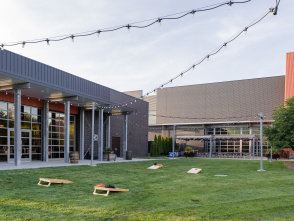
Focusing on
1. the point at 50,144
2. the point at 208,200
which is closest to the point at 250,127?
the point at 50,144

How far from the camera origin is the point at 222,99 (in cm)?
4047

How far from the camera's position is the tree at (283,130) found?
1762cm

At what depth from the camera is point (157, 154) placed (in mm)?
36156

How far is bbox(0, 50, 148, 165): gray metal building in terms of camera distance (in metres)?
14.9

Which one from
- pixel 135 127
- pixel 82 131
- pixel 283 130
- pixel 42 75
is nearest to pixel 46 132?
pixel 82 131

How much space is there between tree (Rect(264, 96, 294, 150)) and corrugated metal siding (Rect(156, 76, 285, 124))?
16286 mm

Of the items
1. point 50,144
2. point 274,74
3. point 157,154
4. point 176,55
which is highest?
point 274,74

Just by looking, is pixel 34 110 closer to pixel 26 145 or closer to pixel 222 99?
pixel 26 145

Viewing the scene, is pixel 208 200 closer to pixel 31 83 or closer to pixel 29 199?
pixel 29 199

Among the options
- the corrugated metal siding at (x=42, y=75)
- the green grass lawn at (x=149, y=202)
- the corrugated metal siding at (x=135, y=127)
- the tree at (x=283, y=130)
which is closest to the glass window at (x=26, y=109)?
the corrugated metal siding at (x=42, y=75)

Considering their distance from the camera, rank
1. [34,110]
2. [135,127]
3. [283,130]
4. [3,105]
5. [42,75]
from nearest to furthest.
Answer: [42,75]
[3,105]
[283,130]
[34,110]
[135,127]

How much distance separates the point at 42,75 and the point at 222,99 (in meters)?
29.0

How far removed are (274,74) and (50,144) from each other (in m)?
28.7

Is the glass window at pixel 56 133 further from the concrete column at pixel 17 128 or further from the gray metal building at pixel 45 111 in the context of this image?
the concrete column at pixel 17 128
